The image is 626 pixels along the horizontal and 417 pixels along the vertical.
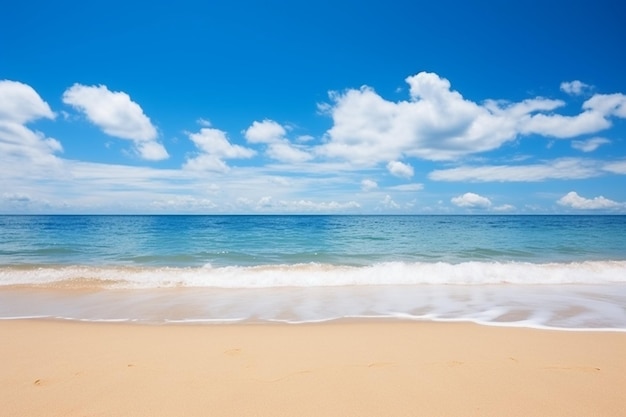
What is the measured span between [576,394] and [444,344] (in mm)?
1829

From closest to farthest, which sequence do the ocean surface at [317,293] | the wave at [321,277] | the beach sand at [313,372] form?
1. the beach sand at [313,372]
2. the ocean surface at [317,293]
3. the wave at [321,277]

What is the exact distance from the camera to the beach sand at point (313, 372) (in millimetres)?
3619

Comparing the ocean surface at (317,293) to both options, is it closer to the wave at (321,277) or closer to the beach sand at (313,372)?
the wave at (321,277)

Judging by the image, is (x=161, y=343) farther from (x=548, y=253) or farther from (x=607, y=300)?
(x=548, y=253)

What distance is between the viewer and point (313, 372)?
4.45 meters

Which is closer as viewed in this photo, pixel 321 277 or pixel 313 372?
pixel 313 372

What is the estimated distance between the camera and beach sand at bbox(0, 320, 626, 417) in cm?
362

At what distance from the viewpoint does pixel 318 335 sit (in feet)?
19.9

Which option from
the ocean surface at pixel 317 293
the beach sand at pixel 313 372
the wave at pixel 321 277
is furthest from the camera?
the wave at pixel 321 277

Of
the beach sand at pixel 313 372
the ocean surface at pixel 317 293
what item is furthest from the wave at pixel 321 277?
the beach sand at pixel 313 372

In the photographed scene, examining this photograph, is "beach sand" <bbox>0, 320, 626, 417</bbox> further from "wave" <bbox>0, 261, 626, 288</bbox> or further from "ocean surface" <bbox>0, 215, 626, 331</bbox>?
"wave" <bbox>0, 261, 626, 288</bbox>

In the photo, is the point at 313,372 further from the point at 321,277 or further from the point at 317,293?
the point at 321,277

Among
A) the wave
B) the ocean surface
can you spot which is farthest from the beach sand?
the wave

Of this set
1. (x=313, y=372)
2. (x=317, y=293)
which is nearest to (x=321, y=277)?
(x=317, y=293)
